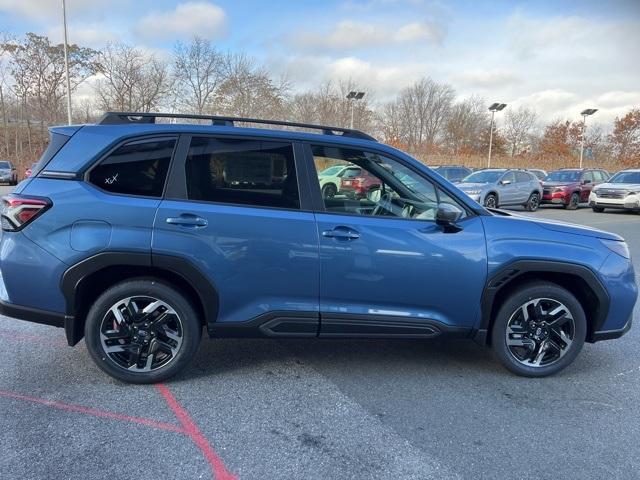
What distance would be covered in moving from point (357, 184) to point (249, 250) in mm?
1013

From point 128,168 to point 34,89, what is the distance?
42.2m

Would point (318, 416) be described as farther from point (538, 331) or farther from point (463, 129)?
point (463, 129)

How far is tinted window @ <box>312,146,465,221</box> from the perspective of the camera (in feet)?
12.0

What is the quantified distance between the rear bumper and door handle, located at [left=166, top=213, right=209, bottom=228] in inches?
40.0

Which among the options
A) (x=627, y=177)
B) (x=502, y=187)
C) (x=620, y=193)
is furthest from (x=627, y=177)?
(x=502, y=187)

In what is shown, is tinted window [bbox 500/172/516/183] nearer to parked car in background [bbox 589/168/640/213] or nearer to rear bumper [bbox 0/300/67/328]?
parked car in background [bbox 589/168/640/213]

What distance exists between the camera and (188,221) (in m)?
3.31

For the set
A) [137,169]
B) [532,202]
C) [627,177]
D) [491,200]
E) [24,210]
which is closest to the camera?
[24,210]

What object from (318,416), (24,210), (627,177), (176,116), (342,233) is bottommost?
(318,416)

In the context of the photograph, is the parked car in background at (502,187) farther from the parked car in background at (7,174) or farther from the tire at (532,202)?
the parked car in background at (7,174)

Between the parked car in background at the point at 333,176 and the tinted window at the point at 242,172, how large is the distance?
21 centimetres

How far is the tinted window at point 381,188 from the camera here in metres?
3.64

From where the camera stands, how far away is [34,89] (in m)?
38.0

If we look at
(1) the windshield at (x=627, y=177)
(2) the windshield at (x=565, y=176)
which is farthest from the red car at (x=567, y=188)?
(1) the windshield at (x=627, y=177)
